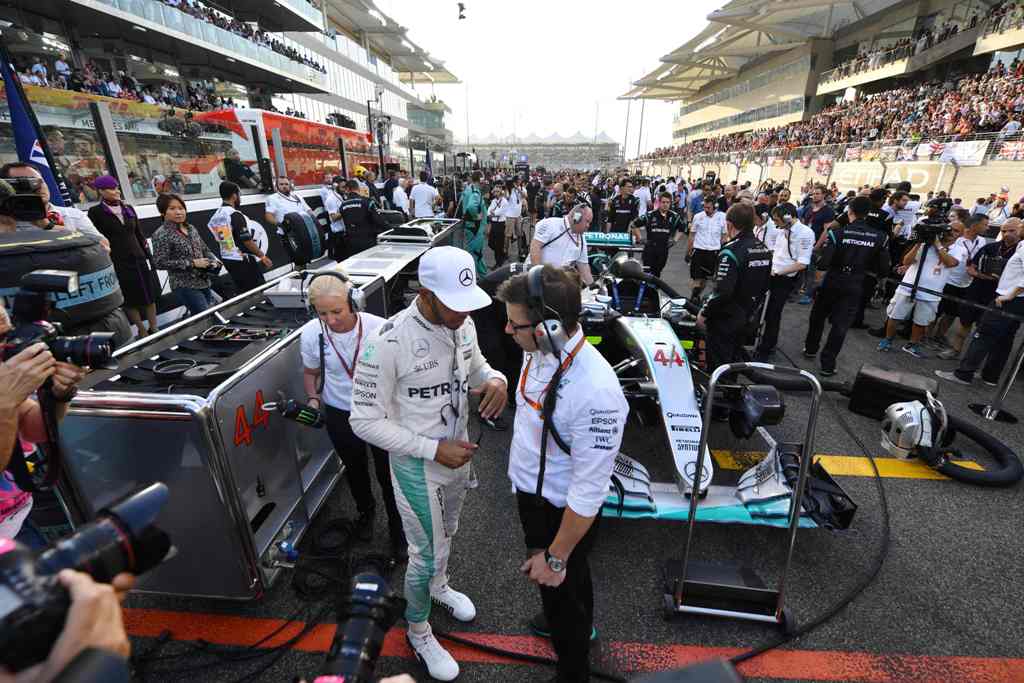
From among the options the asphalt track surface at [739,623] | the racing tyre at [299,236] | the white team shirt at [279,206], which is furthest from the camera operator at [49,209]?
the asphalt track surface at [739,623]

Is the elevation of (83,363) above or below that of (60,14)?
below

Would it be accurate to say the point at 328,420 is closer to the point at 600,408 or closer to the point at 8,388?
the point at 8,388

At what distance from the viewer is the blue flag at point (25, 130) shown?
15.5 feet

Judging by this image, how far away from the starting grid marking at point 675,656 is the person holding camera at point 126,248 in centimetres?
380

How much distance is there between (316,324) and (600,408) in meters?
2.00

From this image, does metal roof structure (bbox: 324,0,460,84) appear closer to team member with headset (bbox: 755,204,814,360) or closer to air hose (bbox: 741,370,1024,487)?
team member with headset (bbox: 755,204,814,360)

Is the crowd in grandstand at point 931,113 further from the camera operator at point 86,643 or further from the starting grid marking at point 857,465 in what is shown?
the camera operator at point 86,643

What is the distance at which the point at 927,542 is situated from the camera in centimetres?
314

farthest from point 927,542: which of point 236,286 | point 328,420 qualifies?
point 236,286

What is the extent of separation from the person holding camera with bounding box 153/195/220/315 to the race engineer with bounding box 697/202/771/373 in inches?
208

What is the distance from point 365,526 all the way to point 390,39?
64265 mm

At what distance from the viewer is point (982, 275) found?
5.70 metres

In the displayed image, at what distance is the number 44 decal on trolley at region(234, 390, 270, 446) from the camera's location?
2453mm

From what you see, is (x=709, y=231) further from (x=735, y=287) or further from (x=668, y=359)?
(x=668, y=359)
